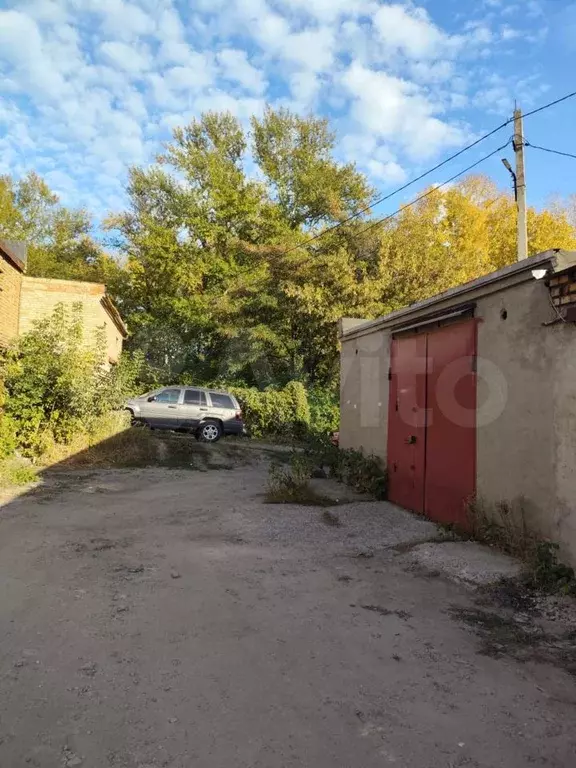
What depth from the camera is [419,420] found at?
25.1 ft

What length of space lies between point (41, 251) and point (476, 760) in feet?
121

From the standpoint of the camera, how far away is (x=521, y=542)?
5.37 m

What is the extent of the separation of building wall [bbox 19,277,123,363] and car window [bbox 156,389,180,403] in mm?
3917

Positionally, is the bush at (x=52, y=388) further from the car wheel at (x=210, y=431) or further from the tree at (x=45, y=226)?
the tree at (x=45, y=226)

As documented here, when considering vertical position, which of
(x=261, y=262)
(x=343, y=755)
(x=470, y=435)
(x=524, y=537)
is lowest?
(x=343, y=755)

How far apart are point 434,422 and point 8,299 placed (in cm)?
1200

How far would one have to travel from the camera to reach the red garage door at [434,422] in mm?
6527

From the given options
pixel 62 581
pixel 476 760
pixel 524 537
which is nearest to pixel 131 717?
pixel 476 760

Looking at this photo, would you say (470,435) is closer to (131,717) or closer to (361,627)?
(361,627)

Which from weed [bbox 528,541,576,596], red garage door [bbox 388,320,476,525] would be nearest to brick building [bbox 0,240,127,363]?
red garage door [bbox 388,320,476,525]

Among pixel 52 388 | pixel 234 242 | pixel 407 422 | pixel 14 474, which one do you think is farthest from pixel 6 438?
pixel 234 242

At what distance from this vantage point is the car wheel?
17.6 m

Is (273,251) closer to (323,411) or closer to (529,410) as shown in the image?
(323,411)

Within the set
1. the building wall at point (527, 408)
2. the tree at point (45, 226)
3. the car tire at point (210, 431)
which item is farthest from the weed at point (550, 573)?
the tree at point (45, 226)
